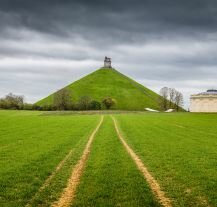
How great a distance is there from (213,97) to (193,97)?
938 centimetres

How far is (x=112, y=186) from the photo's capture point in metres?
13.4

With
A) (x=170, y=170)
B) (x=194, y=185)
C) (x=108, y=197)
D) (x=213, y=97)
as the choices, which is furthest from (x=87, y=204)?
(x=213, y=97)

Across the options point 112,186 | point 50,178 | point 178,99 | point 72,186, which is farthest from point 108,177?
point 178,99

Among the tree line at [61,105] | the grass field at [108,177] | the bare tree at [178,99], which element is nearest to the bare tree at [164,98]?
the bare tree at [178,99]

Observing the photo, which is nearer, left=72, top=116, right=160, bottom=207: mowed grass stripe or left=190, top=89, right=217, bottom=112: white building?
left=72, top=116, right=160, bottom=207: mowed grass stripe

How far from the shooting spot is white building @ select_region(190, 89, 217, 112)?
162375mm

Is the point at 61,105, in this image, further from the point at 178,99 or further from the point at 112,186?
the point at 112,186

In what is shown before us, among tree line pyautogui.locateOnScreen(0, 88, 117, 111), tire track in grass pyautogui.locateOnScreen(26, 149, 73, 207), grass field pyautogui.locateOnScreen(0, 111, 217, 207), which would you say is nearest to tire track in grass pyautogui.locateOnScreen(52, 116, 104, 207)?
grass field pyautogui.locateOnScreen(0, 111, 217, 207)

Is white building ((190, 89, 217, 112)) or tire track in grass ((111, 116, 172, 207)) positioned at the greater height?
white building ((190, 89, 217, 112))

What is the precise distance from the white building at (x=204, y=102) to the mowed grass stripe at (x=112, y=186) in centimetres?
14861

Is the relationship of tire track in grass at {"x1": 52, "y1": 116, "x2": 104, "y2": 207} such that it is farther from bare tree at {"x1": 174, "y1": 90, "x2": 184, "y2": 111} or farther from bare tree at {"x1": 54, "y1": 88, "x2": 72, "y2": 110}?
bare tree at {"x1": 174, "y1": 90, "x2": 184, "y2": 111}

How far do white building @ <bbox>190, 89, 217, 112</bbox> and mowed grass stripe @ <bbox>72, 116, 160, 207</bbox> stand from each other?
148614mm

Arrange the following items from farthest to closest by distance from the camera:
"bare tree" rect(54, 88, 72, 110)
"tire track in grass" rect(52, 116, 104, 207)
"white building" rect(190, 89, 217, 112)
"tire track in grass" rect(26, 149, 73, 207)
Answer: "bare tree" rect(54, 88, 72, 110), "white building" rect(190, 89, 217, 112), "tire track in grass" rect(26, 149, 73, 207), "tire track in grass" rect(52, 116, 104, 207)

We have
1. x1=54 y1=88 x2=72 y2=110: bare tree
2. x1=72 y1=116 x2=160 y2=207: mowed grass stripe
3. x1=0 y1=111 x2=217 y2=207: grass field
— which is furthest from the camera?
x1=54 y1=88 x2=72 y2=110: bare tree
